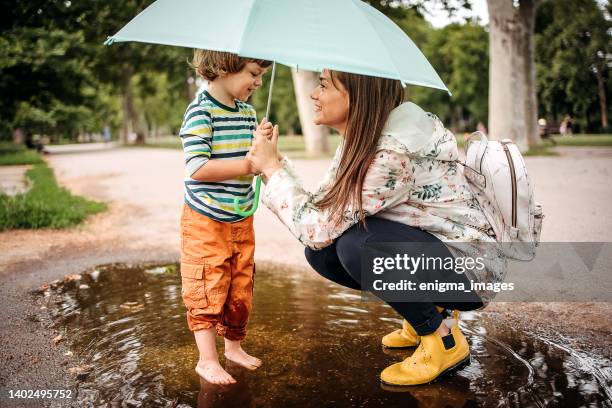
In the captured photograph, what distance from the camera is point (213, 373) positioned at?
259cm

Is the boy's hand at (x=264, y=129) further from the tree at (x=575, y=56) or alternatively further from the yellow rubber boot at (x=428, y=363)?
the tree at (x=575, y=56)

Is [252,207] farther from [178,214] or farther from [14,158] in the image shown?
[14,158]

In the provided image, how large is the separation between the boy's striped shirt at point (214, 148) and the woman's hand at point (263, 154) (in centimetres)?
16

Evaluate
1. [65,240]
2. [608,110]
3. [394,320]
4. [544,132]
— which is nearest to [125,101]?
[544,132]

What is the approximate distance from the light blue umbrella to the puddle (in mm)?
789

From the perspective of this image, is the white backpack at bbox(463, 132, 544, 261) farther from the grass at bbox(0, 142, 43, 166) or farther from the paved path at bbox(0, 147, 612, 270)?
the grass at bbox(0, 142, 43, 166)

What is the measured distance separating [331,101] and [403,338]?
1.23 m

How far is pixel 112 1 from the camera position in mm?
15867

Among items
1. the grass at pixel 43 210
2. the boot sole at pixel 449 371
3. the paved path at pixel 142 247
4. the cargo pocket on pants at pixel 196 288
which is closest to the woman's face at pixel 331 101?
the cargo pocket on pants at pixel 196 288

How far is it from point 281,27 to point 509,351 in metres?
1.87

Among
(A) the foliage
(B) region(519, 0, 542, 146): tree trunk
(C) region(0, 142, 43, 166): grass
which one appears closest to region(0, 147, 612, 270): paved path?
(A) the foliage

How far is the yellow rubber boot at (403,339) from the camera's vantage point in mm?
2980

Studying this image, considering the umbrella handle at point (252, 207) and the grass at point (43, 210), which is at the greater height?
the umbrella handle at point (252, 207)

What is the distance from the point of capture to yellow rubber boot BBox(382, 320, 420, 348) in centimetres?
298
